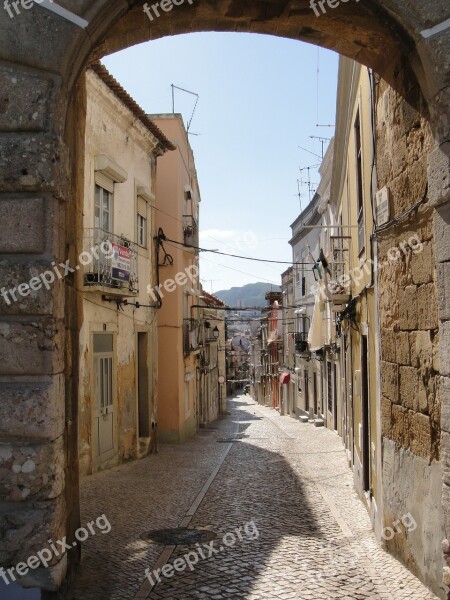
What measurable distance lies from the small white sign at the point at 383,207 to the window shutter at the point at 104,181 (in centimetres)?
686

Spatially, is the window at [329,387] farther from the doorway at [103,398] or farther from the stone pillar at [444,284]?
the stone pillar at [444,284]

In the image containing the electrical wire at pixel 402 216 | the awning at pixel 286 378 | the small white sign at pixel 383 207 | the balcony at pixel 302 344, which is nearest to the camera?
the electrical wire at pixel 402 216

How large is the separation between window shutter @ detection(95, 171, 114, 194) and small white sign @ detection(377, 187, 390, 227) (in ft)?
22.5

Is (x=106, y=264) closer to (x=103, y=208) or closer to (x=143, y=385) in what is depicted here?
(x=103, y=208)

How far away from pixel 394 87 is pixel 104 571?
491cm

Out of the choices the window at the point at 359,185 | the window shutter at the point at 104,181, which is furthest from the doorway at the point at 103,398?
the window at the point at 359,185

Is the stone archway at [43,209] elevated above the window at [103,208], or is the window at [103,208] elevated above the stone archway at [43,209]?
the window at [103,208]

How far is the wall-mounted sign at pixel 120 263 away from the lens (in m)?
11.8

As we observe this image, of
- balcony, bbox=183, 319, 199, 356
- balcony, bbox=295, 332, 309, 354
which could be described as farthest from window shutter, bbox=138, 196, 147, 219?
balcony, bbox=295, 332, 309, 354

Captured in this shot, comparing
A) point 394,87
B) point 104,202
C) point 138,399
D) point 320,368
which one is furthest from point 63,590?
point 320,368

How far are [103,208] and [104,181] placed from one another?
510 millimetres

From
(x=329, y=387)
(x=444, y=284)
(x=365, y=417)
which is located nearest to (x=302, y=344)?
(x=329, y=387)

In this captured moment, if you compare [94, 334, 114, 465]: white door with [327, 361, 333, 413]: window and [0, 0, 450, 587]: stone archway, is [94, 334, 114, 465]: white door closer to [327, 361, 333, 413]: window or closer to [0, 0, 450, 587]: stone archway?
[0, 0, 450, 587]: stone archway

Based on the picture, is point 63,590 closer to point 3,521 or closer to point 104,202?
point 3,521
